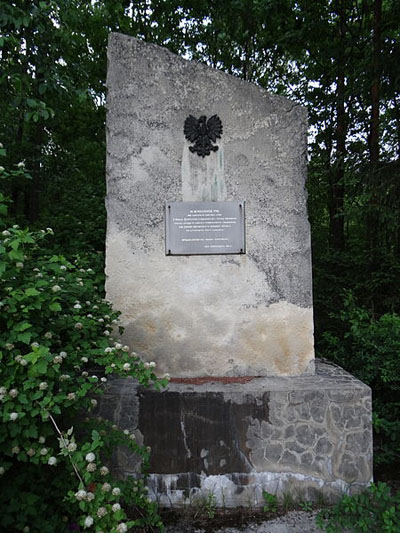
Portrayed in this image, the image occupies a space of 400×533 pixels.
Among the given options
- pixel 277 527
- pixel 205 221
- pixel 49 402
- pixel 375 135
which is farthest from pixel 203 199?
pixel 375 135

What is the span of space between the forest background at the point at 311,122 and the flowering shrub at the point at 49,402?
0.60m

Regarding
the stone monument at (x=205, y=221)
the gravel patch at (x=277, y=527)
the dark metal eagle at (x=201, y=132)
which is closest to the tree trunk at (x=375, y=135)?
the stone monument at (x=205, y=221)

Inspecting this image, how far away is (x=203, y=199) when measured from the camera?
312cm

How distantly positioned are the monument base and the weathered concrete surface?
0.39m

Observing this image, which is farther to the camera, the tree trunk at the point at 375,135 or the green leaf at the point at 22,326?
the tree trunk at the point at 375,135

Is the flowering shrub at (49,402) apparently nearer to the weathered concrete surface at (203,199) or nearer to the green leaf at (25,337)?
the green leaf at (25,337)

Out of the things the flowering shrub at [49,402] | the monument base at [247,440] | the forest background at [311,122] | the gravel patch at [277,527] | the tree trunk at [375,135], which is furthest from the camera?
the tree trunk at [375,135]

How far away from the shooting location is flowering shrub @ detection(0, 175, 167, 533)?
1.66m

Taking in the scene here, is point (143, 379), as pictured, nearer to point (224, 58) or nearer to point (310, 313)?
point (310, 313)

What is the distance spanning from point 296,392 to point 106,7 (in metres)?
7.57

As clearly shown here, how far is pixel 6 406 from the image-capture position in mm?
1646

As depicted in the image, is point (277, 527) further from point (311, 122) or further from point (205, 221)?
point (311, 122)

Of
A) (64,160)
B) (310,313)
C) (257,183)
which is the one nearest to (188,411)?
(310,313)

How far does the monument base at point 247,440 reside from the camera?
266cm
